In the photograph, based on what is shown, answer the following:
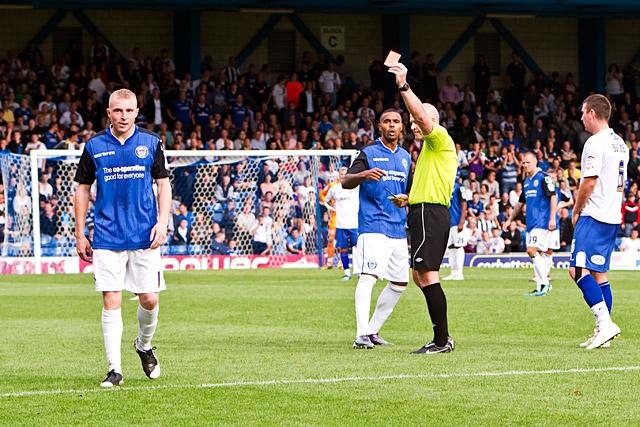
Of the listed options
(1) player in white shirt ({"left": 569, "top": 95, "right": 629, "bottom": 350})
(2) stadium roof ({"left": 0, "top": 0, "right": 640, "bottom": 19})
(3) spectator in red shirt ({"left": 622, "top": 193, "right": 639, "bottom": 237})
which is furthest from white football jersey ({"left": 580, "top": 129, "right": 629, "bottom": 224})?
(2) stadium roof ({"left": 0, "top": 0, "right": 640, "bottom": 19})

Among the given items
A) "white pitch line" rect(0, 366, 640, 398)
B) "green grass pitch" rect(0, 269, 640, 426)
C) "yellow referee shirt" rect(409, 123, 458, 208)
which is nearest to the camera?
"green grass pitch" rect(0, 269, 640, 426)

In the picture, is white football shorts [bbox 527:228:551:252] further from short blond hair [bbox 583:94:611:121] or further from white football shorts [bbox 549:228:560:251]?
short blond hair [bbox 583:94:611:121]

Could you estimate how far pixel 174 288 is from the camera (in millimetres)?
19359

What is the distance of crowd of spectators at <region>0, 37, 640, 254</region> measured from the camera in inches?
1067

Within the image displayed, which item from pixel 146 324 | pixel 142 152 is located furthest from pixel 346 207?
pixel 142 152

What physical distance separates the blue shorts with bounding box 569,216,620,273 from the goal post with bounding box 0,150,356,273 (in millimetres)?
15172

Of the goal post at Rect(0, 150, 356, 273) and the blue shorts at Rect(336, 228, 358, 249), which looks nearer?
the blue shorts at Rect(336, 228, 358, 249)

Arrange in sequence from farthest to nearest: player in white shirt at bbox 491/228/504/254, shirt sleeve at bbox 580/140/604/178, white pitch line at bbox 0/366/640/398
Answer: player in white shirt at bbox 491/228/504/254
shirt sleeve at bbox 580/140/604/178
white pitch line at bbox 0/366/640/398

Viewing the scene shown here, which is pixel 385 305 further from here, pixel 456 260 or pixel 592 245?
Result: pixel 456 260

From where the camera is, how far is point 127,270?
8164 mm

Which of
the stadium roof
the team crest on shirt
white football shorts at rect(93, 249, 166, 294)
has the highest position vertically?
the stadium roof

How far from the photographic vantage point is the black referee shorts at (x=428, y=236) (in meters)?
9.84

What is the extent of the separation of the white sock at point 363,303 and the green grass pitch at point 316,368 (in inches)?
12.6

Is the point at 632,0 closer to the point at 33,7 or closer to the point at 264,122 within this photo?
the point at 264,122
